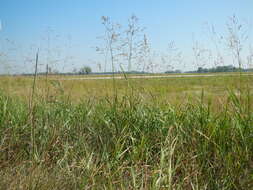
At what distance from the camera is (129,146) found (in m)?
1.58

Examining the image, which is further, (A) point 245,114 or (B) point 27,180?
(A) point 245,114

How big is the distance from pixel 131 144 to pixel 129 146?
0.09 metres

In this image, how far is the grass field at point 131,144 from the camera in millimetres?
1265

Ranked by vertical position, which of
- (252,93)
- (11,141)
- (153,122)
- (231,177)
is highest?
(252,93)

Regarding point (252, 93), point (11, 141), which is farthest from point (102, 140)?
point (252, 93)

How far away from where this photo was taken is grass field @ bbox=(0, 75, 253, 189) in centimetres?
126

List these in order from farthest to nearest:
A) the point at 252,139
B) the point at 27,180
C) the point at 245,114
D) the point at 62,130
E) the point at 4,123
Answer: the point at 4,123 → the point at 62,130 → the point at 245,114 → the point at 252,139 → the point at 27,180

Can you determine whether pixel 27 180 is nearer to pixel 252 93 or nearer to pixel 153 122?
pixel 153 122

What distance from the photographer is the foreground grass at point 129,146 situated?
4.14 feet

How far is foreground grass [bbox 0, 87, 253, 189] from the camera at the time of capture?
1261mm

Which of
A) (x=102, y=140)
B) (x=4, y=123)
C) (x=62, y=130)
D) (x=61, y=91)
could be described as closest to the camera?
(x=102, y=140)

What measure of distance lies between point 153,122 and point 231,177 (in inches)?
29.6

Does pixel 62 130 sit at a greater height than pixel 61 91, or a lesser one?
lesser

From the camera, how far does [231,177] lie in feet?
4.14
